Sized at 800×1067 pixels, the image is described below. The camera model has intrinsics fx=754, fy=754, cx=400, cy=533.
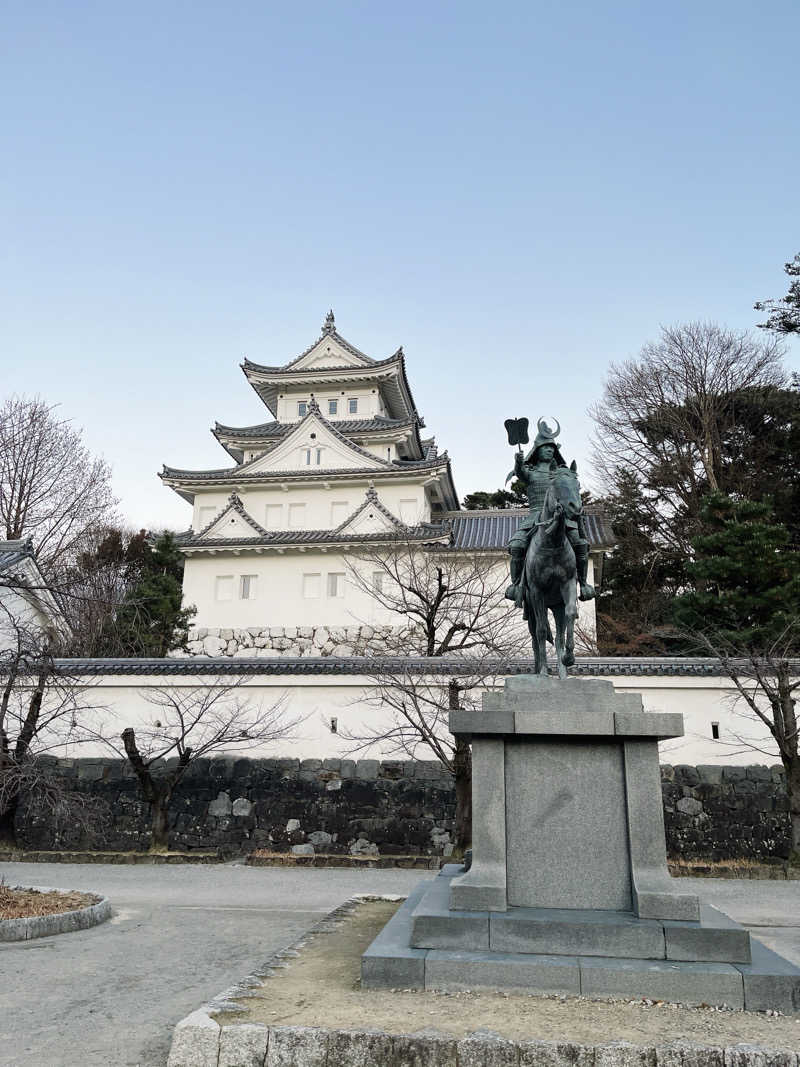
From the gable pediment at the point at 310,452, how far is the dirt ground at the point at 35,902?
74.2ft

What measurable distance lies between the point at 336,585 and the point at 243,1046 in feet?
81.8

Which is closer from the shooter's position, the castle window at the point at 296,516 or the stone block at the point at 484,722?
the stone block at the point at 484,722

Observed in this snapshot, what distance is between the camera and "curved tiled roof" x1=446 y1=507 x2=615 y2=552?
89.0 ft

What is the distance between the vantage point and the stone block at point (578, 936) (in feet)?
16.3

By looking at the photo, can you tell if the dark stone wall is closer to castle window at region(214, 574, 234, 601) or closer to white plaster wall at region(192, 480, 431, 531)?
castle window at region(214, 574, 234, 601)

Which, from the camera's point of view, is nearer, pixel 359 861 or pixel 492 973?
pixel 492 973

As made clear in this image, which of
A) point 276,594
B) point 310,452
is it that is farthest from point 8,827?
point 310,452

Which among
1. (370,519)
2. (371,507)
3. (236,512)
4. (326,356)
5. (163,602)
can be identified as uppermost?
(326,356)

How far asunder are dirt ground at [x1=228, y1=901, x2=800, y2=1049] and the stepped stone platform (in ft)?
0.49

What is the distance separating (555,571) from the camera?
20.8 feet

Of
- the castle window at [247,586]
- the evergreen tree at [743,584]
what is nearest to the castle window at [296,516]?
the castle window at [247,586]

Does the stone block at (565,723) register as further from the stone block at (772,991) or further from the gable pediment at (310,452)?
the gable pediment at (310,452)

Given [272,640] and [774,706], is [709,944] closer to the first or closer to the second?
[774,706]

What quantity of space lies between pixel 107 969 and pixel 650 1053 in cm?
448
